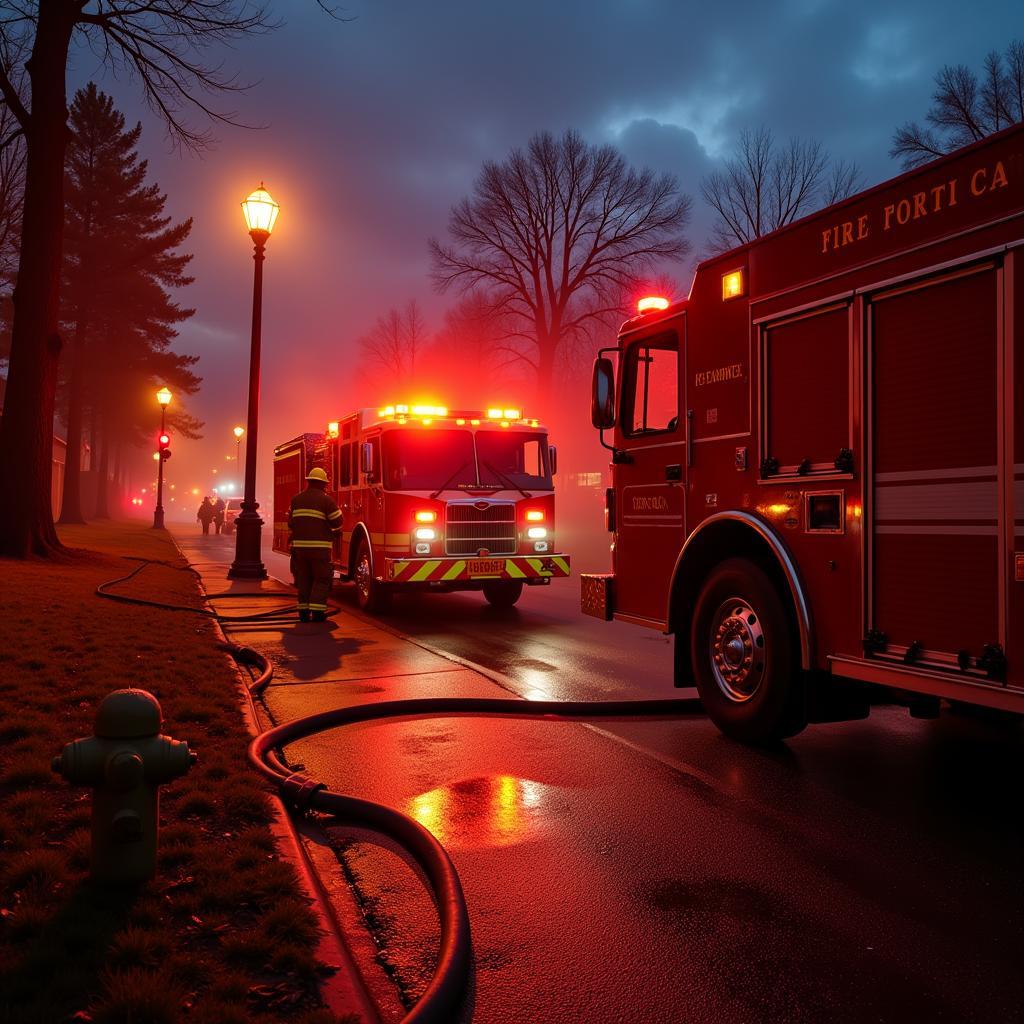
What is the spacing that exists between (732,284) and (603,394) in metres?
1.31

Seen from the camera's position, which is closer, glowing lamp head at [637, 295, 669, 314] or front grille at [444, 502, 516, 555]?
glowing lamp head at [637, 295, 669, 314]

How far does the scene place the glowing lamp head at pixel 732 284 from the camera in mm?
5289

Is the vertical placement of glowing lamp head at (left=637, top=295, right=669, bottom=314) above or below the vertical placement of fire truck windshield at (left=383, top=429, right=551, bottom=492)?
above

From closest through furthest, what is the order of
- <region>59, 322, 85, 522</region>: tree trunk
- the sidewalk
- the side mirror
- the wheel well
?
1. the sidewalk
2. the wheel well
3. the side mirror
4. <region>59, 322, 85, 522</region>: tree trunk

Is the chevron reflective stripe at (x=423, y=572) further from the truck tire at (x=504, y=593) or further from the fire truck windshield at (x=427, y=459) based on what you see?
the truck tire at (x=504, y=593)

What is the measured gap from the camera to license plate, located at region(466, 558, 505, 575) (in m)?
11.1

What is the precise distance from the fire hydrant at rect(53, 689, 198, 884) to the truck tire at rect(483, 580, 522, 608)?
9.01 m

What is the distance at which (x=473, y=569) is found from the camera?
1110cm

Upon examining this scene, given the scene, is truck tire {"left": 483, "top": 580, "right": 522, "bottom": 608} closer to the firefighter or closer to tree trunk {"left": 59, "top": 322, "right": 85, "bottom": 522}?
the firefighter

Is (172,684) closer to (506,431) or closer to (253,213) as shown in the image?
(506,431)

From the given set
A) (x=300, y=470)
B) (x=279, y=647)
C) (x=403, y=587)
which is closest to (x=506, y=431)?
(x=403, y=587)

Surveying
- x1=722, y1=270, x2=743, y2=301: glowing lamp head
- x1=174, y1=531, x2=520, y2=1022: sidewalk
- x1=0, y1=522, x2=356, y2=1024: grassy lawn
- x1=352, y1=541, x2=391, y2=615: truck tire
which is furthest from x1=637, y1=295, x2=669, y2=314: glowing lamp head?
x1=352, y1=541, x2=391, y2=615: truck tire

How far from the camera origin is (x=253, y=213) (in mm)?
14766

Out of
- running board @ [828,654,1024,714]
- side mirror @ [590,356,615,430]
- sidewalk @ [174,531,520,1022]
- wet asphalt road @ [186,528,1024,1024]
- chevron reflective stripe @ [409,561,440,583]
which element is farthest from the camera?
chevron reflective stripe @ [409,561,440,583]
